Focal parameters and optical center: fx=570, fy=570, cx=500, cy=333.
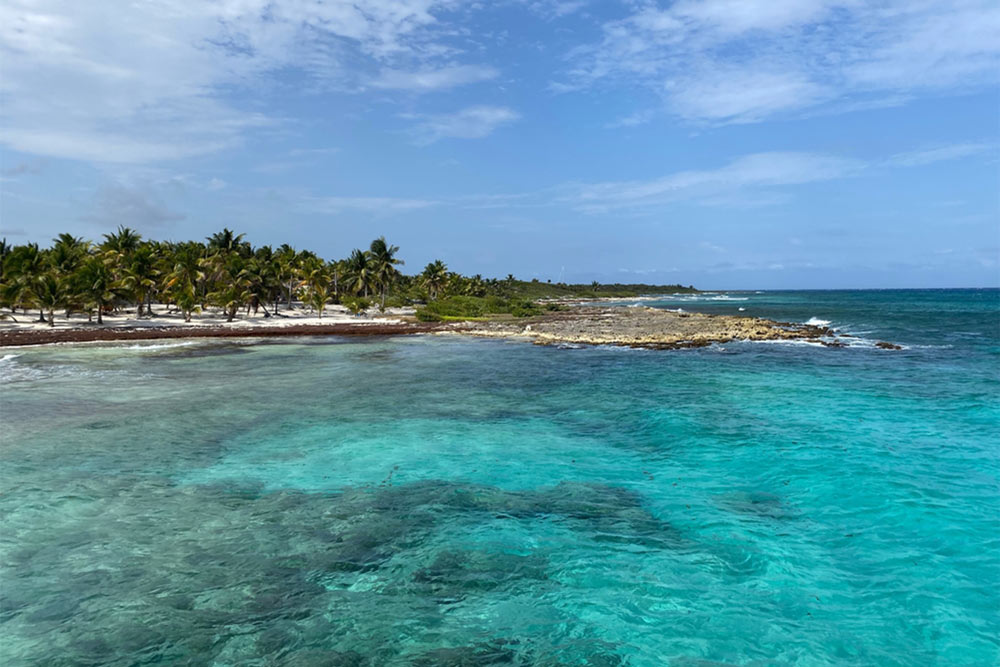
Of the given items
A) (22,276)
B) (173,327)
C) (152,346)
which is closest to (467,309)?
(173,327)

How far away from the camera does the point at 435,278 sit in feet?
366

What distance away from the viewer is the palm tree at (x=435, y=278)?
4336 inches

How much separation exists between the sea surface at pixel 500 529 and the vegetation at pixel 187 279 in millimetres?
41769

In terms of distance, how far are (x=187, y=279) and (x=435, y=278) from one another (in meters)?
47.8

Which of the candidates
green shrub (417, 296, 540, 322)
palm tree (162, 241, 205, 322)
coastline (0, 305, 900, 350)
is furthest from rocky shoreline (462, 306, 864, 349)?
palm tree (162, 241, 205, 322)

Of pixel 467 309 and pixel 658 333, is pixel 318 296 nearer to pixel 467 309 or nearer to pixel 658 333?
pixel 467 309

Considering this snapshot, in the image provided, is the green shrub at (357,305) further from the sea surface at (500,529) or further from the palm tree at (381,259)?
the sea surface at (500,529)

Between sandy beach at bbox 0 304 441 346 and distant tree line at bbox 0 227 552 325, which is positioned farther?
distant tree line at bbox 0 227 552 325

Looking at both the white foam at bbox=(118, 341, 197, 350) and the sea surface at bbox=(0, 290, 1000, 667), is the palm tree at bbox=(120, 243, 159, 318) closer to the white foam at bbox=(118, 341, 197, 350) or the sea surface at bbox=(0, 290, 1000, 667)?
the white foam at bbox=(118, 341, 197, 350)

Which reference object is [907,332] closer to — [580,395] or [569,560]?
[580,395]

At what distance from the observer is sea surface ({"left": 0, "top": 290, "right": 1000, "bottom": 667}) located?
774 centimetres

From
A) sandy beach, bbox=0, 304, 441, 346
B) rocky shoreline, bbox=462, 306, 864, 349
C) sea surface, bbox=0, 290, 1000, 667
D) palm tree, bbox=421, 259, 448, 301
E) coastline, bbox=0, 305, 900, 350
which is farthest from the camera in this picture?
palm tree, bbox=421, 259, 448, 301

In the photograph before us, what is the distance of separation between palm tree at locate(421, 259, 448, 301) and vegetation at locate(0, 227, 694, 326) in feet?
0.72

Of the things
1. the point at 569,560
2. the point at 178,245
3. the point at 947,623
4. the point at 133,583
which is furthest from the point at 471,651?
the point at 178,245
